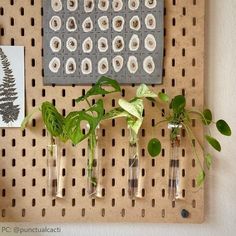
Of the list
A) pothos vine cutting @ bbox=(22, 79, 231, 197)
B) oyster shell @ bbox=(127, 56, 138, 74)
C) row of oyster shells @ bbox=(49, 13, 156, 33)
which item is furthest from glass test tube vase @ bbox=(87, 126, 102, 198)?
row of oyster shells @ bbox=(49, 13, 156, 33)

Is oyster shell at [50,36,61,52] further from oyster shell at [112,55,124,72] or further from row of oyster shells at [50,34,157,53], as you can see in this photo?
oyster shell at [112,55,124,72]

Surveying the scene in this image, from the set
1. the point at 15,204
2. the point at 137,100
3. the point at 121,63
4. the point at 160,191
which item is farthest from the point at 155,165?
the point at 15,204

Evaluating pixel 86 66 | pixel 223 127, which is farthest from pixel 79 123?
pixel 223 127

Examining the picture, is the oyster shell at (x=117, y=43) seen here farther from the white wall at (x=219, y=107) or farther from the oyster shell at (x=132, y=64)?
the white wall at (x=219, y=107)

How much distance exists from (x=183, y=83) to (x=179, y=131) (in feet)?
0.49

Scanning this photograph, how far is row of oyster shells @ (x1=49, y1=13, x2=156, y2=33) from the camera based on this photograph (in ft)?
3.09

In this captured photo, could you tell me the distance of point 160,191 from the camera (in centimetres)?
96

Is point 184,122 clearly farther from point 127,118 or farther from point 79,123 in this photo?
point 79,123

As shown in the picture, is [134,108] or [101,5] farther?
[101,5]

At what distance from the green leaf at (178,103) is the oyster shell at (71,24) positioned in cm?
38

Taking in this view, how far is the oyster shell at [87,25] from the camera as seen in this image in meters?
0.95

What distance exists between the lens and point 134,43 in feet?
3.11

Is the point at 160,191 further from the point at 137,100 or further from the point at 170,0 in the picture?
the point at 170,0

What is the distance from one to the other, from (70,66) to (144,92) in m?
0.25
